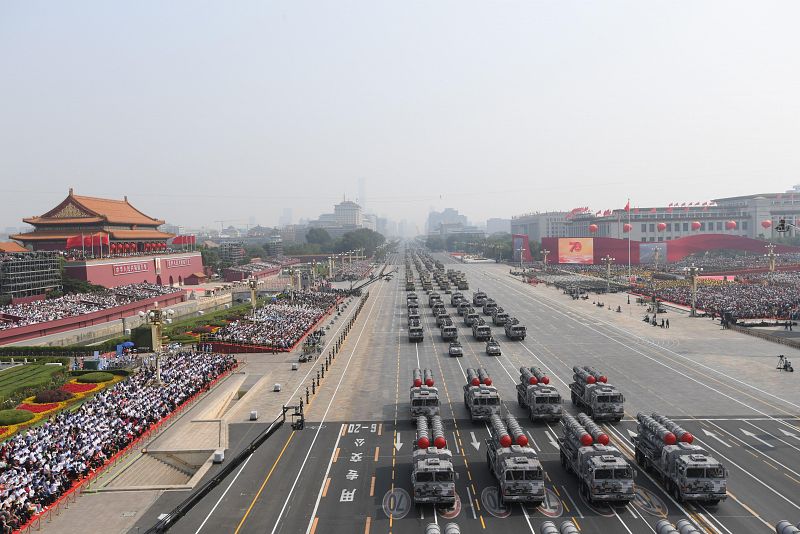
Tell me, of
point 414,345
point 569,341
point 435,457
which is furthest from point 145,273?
point 435,457

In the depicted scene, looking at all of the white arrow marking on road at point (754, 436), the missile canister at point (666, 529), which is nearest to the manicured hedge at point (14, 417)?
the missile canister at point (666, 529)

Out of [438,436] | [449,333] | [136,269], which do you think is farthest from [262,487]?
[136,269]

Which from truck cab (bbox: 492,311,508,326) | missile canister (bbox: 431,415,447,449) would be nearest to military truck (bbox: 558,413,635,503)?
missile canister (bbox: 431,415,447,449)

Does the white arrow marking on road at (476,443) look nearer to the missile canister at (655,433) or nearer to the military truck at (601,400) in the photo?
the military truck at (601,400)

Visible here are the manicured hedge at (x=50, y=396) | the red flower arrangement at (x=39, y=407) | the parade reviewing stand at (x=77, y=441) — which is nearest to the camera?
the parade reviewing stand at (x=77, y=441)

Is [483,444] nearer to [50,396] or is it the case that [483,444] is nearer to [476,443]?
[476,443]

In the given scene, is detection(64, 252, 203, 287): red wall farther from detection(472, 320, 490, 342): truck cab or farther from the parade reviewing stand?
detection(472, 320, 490, 342): truck cab
